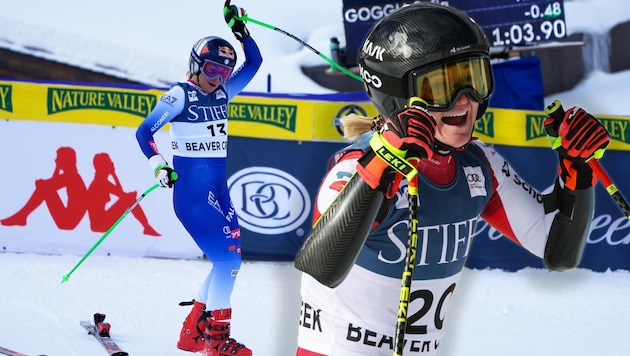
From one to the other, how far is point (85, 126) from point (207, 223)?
306 cm

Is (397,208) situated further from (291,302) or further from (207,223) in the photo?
(291,302)

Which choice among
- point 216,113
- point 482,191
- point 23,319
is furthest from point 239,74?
point 482,191

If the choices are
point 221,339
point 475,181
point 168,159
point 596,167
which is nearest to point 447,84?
point 475,181

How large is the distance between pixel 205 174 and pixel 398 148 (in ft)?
13.3

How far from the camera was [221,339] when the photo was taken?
6.07 metres

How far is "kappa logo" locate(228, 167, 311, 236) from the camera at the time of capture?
863cm

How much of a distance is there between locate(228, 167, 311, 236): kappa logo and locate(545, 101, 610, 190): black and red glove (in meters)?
5.68

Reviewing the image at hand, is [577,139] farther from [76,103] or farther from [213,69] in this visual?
[76,103]

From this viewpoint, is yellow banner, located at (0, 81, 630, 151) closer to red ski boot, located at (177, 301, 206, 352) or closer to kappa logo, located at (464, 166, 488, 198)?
red ski boot, located at (177, 301, 206, 352)

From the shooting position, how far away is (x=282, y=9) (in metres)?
18.6

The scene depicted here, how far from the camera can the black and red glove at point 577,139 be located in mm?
2881

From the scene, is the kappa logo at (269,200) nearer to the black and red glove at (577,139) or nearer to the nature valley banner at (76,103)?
the nature valley banner at (76,103)

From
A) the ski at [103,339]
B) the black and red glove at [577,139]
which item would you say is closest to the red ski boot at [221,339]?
the ski at [103,339]

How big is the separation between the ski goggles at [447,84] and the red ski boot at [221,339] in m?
3.67
